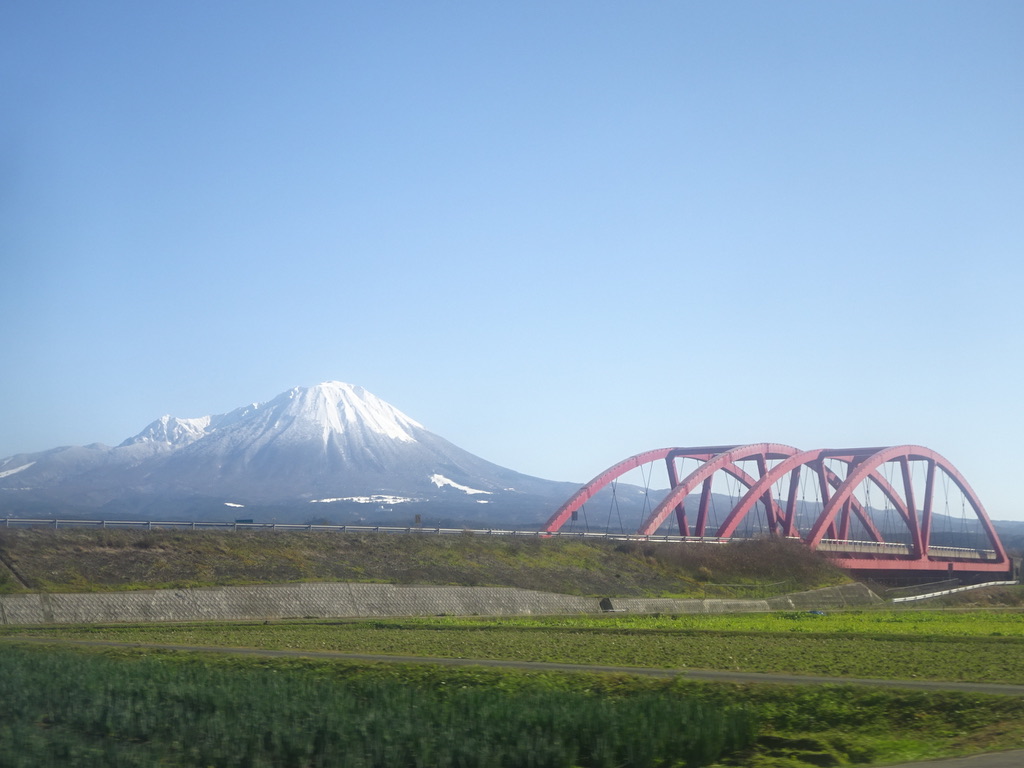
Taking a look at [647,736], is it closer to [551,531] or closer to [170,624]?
[170,624]

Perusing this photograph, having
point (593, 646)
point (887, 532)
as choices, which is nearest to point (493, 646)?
point (593, 646)

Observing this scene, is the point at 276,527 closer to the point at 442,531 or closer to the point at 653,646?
the point at 442,531

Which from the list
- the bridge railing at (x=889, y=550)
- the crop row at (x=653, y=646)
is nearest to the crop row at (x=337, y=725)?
the crop row at (x=653, y=646)

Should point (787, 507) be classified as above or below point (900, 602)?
above

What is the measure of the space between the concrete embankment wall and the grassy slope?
2.35m

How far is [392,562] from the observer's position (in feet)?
183

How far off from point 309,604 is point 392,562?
1194 centimetres

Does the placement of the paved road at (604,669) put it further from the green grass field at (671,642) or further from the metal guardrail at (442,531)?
the metal guardrail at (442,531)

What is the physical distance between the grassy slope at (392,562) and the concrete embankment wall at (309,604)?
2351 millimetres

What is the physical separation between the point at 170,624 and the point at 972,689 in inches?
1077

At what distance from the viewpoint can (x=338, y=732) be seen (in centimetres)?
1166

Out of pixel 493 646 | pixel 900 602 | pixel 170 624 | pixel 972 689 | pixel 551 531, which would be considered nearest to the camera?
pixel 972 689

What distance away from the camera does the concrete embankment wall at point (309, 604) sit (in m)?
36.8

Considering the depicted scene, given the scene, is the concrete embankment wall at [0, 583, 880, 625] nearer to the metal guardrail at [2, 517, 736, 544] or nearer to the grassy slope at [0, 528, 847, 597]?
the grassy slope at [0, 528, 847, 597]
